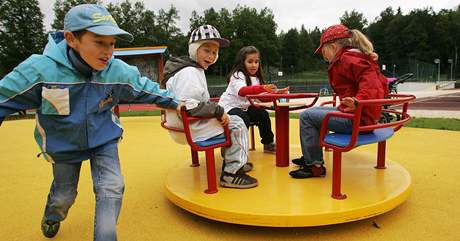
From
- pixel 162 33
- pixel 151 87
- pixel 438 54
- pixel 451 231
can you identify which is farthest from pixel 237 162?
pixel 438 54

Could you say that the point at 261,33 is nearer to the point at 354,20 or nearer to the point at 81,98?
the point at 354,20

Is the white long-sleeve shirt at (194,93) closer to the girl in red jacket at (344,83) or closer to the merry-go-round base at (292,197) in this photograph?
the merry-go-round base at (292,197)

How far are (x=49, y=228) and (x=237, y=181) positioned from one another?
1.46 m

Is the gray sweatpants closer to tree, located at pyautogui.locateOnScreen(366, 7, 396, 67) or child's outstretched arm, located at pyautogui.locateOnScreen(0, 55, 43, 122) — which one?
child's outstretched arm, located at pyautogui.locateOnScreen(0, 55, 43, 122)

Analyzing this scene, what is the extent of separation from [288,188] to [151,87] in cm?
140

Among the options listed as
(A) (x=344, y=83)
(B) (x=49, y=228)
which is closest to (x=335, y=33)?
(A) (x=344, y=83)

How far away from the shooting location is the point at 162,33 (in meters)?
63.6

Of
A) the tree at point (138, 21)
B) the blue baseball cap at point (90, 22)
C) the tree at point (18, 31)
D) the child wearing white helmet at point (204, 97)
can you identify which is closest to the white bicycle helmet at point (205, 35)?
the child wearing white helmet at point (204, 97)

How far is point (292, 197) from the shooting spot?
9.21 feet

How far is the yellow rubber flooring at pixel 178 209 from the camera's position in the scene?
2650 millimetres

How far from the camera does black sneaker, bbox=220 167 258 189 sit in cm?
308

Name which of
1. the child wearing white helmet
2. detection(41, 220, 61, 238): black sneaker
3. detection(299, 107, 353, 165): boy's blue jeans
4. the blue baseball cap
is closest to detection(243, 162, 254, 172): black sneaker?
the child wearing white helmet

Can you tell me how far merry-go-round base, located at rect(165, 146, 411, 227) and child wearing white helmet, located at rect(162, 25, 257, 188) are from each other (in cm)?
19

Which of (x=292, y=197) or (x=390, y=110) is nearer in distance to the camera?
(x=292, y=197)
